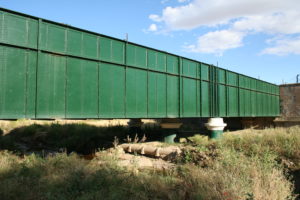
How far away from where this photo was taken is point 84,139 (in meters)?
19.2

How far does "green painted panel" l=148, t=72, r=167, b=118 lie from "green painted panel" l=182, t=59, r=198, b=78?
218cm

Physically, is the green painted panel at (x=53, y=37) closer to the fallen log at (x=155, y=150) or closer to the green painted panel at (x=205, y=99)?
the fallen log at (x=155, y=150)

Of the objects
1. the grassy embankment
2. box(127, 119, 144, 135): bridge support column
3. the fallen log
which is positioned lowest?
the fallen log

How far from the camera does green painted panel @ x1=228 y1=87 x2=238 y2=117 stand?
20.8m

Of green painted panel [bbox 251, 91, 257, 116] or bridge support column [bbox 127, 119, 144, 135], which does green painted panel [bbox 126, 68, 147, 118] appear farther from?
green painted panel [bbox 251, 91, 257, 116]

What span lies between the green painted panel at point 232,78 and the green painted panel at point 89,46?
13109 mm

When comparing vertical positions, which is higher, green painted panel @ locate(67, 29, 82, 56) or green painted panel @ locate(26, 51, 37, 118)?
green painted panel @ locate(67, 29, 82, 56)

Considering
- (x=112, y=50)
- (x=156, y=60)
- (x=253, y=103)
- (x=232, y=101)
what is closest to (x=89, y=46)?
(x=112, y=50)

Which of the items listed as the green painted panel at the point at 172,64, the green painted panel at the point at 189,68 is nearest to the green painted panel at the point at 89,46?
the green painted panel at the point at 172,64

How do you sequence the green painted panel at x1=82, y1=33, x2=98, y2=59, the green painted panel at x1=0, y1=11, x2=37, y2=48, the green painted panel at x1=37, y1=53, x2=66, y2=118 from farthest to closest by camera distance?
the green painted panel at x1=82, y1=33, x2=98, y2=59 → the green painted panel at x1=37, y1=53, x2=66, y2=118 → the green painted panel at x1=0, y1=11, x2=37, y2=48

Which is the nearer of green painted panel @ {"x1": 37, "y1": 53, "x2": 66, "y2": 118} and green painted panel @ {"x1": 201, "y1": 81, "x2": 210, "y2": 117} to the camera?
green painted panel @ {"x1": 37, "y1": 53, "x2": 66, "y2": 118}

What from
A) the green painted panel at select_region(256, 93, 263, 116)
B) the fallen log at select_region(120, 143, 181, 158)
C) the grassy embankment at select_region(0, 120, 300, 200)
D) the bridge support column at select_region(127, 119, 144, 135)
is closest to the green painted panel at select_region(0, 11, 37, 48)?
the grassy embankment at select_region(0, 120, 300, 200)

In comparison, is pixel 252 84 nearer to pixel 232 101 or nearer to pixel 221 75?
pixel 232 101

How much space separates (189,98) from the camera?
1664cm
